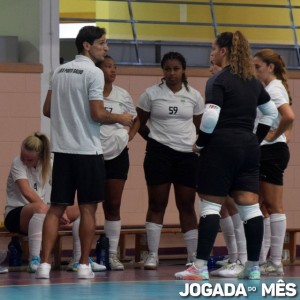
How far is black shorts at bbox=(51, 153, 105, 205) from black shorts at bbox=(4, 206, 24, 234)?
0.96 meters

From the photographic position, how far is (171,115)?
25.4 ft

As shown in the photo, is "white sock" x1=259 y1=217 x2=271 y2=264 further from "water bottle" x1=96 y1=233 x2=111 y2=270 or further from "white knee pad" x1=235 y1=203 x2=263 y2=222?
"water bottle" x1=96 y1=233 x2=111 y2=270

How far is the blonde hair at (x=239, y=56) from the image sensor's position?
21.8 feet

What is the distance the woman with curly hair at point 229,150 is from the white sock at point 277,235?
574 millimetres

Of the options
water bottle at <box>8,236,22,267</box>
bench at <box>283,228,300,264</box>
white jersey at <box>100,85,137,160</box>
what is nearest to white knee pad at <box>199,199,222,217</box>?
white jersey at <box>100,85,137,160</box>

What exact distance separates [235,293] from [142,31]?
6457 mm

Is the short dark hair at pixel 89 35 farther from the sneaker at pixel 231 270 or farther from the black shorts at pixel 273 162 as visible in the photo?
the sneaker at pixel 231 270

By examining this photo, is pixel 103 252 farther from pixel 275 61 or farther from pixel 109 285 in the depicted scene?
pixel 275 61

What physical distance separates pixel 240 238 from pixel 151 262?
774 millimetres

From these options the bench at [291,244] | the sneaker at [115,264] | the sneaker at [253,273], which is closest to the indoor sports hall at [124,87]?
the bench at [291,244]

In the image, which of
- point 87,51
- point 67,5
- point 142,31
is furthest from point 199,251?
point 67,5

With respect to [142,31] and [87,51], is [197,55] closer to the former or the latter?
[142,31]

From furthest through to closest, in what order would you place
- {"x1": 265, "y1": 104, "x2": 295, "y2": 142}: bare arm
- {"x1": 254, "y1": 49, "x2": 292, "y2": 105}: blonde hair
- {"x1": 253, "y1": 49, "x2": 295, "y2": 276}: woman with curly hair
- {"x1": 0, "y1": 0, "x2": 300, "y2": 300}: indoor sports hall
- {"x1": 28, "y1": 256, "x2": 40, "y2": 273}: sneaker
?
1. {"x1": 0, "y1": 0, "x2": 300, "y2": 300}: indoor sports hall
2. {"x1": 28, "y1": 256, "x2": 40, "y2": 273}: sneaker
3. {"x1": 254, "y1": 49, "x2": 292, "y2": 105}: blonde hair
4. {"x1": 253, "y1": 49, "x2": 295, "y2": 276}: woman with curly hair
5. {"x1": 265, "y1": 104, "x2": 295, "y2": 142}: bare arm

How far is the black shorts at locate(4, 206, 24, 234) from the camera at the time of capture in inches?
302
